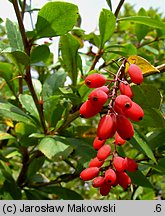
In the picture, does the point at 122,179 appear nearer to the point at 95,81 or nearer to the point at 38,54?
the point at 95,81

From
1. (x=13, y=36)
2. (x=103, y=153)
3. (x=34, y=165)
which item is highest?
(x=13, y=36)

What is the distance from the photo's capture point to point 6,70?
1456 mm

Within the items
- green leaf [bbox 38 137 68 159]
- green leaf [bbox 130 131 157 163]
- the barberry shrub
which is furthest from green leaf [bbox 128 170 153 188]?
green leaf [bbox 38 137 68 159]

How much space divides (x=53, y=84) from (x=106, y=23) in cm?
31

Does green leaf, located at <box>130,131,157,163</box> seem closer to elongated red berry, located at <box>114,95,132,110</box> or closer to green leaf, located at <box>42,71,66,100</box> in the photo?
elongated red berry, located at <box>114,95,132,110</box>

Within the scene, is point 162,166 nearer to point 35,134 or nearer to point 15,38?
point 35,134

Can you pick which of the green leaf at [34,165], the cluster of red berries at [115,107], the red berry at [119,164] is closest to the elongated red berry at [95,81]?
the cluster of red berries at [115,107]

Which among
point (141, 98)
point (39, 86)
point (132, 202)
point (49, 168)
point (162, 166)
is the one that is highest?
point (141, 98)

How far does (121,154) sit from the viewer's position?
131 cm

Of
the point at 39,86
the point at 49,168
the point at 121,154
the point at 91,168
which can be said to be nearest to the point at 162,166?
the point at 121,154

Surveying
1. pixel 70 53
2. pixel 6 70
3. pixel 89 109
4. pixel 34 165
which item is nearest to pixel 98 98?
pixel 89 109

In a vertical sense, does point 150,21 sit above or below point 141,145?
above

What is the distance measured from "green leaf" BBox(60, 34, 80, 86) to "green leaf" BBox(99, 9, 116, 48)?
3.8 inches

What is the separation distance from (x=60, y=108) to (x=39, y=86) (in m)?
A: 0.26
